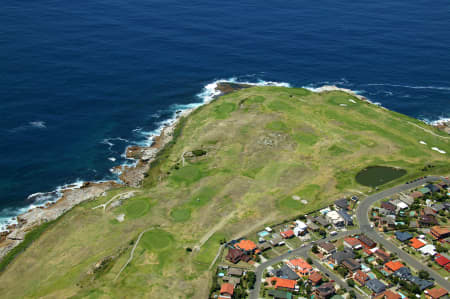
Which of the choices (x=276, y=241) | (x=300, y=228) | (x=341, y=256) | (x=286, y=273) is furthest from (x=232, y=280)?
(x=341, y=256)

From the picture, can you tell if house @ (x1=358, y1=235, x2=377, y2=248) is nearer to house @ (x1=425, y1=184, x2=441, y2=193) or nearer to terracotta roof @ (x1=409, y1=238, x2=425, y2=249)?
terracotta roof @ (x1=409, y1=238, x2=425, y2=249)

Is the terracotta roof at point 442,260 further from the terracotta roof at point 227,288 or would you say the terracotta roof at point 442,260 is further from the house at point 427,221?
the terracotta roof at point 227,288

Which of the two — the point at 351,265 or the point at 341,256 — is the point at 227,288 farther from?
the point at 351,265

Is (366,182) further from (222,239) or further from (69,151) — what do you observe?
(69,151)

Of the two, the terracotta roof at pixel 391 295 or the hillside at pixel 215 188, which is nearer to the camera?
the terracotta roof at pixel 391 295

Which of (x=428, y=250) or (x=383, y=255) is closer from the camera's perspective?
(x=383, y=255)

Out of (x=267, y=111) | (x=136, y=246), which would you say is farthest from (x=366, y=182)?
(x=136, y=246)

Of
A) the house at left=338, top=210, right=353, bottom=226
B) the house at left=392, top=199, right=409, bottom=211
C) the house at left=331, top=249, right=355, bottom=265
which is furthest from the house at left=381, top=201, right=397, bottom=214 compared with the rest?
the house at left=331, top=249, right=355, bottom=265

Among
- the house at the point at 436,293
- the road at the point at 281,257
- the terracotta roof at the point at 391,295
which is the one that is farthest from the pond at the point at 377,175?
the terracotta roof at the point at 391,295
